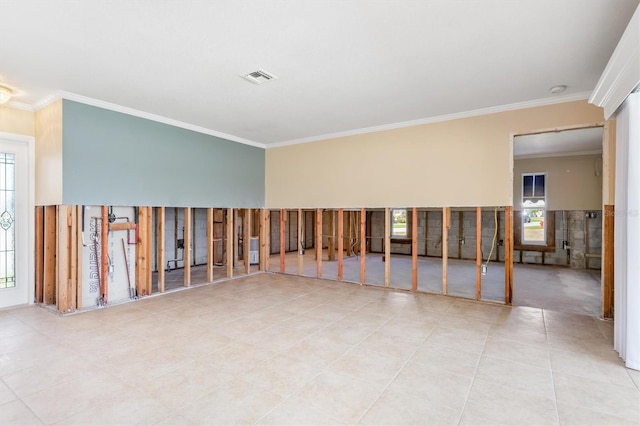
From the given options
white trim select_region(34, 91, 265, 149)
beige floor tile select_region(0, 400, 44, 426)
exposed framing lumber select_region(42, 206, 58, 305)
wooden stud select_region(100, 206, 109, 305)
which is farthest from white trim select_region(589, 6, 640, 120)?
exposed framing lumber select_region(42, 206, 58, 305)

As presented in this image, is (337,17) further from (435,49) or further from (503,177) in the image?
(503,177)

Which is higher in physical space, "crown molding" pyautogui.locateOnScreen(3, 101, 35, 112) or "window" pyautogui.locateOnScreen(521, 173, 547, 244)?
"crown molding" pyautogui.locateOnScreen(3, 101, 35, 112)

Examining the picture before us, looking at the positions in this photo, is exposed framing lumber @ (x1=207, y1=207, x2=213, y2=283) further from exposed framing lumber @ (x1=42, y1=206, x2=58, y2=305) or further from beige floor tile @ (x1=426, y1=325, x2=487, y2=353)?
beige floor tile @ (x1=426, y1=325, x2=487, y2=353)

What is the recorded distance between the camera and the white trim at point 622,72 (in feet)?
7.75

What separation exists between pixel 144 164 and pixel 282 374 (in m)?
4.17

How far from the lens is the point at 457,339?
3.54 m

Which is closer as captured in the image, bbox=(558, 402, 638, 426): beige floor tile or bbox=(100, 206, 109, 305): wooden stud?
bbox=(558, 402, 638, 426): beige floor tile

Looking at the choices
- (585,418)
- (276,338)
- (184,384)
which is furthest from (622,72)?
(184,384)

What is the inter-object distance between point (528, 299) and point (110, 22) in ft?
21.7

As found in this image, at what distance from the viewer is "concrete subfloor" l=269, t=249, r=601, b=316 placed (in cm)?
516

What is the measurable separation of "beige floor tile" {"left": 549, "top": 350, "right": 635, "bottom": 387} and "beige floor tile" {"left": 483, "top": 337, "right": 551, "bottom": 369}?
8 cm

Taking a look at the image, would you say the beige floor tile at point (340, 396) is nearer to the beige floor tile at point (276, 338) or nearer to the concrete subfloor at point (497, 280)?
the beige floor tile at point (276, 338)

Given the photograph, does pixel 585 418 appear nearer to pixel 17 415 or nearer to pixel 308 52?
pixel 308 52

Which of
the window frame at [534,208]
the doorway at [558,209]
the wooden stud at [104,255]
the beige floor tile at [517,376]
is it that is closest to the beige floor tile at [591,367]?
the beige floor tile at [517,376]
